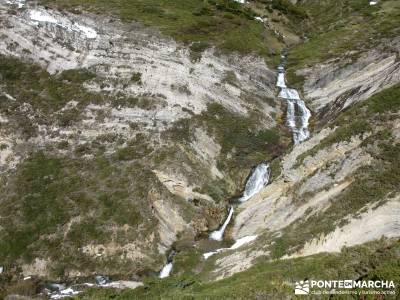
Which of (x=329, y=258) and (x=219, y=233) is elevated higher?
(x=329, y=258)

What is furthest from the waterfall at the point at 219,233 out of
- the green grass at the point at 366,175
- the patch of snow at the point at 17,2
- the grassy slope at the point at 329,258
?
the patch of snow at the point at 17,2

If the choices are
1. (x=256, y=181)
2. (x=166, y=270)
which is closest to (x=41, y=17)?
(x=256, y=181)

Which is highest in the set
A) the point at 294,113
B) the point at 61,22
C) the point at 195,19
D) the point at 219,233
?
the point at 195,19

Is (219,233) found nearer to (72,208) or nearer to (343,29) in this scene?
(72,208)

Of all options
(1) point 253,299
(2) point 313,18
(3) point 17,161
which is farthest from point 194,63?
(2) point 313,18

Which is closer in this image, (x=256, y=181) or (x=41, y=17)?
(x=256, y=181)

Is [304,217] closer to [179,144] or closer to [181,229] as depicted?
[181,229]

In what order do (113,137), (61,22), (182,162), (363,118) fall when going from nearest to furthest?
(363,118), (182,162), (113,137), (61,22)
